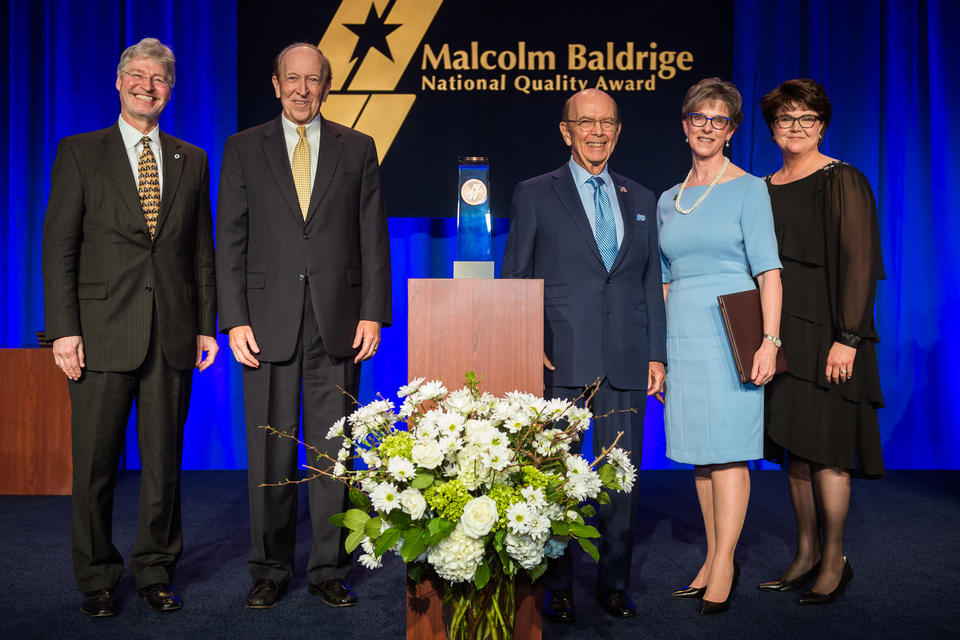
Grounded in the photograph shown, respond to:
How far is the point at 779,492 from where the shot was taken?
4523mm

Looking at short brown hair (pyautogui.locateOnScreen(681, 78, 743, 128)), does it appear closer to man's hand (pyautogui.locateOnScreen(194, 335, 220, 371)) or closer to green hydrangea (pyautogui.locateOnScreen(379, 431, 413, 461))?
green hydrangea (pyautogui.locateOnScreen(379, 431, 413, 461))

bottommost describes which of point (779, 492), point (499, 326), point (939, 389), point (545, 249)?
point (779, 492)

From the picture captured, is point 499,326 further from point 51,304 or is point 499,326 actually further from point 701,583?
point 51,304

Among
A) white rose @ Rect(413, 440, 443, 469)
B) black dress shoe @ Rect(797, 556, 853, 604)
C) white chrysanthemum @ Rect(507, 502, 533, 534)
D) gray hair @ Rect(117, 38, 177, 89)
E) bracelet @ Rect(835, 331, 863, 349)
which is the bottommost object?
black dress shoe @ Rect(797, 556, 853, 604)

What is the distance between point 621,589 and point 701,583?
0.35 meters

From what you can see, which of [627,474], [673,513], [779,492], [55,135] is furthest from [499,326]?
[55,135]

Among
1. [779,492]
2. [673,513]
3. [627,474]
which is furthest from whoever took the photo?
[779,492]

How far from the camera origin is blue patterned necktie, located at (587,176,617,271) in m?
2.60

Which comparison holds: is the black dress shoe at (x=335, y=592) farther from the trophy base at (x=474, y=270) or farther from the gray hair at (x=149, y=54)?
the gray hair at (x=149, y=54)

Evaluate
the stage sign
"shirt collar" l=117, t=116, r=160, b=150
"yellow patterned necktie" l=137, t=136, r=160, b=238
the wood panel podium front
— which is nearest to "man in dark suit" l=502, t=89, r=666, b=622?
the wood panel podium front

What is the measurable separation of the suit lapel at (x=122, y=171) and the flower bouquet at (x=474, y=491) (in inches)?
52.6

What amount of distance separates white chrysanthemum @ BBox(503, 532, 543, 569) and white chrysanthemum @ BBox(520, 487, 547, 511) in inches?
2.8

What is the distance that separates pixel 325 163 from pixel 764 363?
165 cm

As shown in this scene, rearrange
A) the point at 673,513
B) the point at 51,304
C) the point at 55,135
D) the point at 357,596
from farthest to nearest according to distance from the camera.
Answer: the point at 55,135, the point at 673,513, the point at 357,596, the point at 51,304
